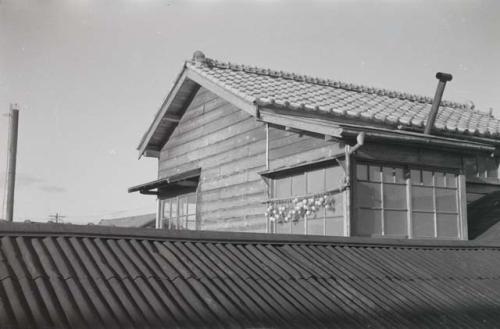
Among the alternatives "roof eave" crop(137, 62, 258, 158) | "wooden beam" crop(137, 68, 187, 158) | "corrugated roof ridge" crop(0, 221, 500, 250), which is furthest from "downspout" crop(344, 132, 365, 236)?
"wooden beam" crop(137, 68, 187, 158)

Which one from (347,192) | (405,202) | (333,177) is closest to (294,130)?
(333,177)

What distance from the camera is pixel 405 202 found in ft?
30.5

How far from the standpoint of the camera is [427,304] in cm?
512

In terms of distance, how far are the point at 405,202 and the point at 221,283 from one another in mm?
5513

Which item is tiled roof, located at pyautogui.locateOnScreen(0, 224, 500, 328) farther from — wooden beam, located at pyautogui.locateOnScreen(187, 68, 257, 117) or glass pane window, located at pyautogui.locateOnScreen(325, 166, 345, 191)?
wooden beam, located at pyautogui.locateOnScreen(187, 68, 257, 117)

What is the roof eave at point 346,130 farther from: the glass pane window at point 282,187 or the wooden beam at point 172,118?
the wooden beam at point 172,118

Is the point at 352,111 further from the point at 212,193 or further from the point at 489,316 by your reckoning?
the point at 489,316

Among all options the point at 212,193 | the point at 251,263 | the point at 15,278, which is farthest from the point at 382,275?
the point at 212,193

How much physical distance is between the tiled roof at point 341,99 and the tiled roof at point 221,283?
4487mm

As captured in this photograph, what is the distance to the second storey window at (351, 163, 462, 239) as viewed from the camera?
8883mm

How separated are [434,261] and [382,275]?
1223 millimetres

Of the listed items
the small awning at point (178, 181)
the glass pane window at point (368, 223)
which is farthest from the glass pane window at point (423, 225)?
the small awning at point (178, 181)

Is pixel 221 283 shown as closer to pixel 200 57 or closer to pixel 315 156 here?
pixel 315 156

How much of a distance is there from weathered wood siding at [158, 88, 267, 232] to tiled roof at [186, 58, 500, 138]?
2.39ft
